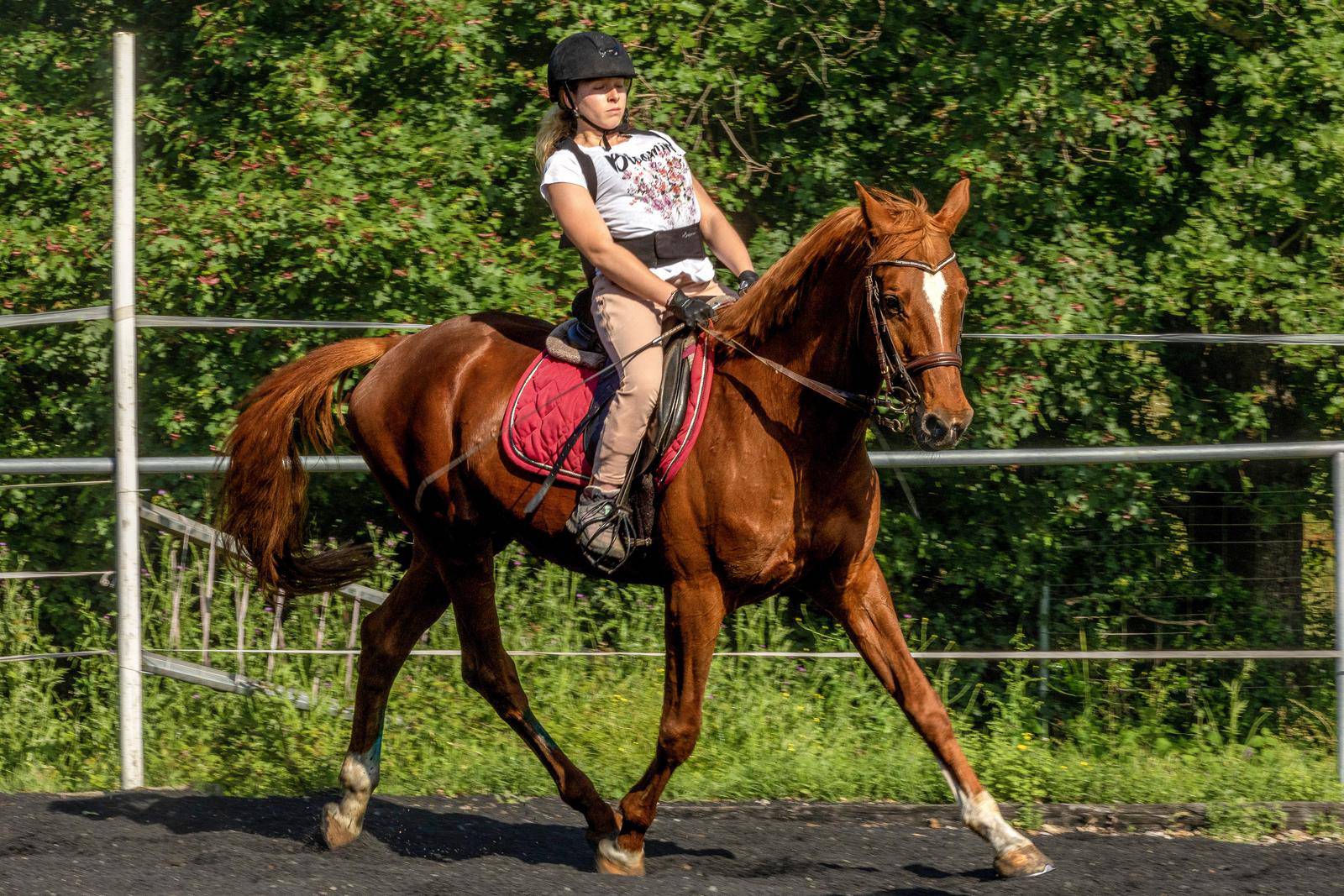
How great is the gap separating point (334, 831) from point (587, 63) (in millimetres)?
2717

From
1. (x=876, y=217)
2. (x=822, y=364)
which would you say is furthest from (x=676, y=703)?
(x=876, y=217)

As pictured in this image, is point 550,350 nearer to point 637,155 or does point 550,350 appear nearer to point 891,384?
point 637,155

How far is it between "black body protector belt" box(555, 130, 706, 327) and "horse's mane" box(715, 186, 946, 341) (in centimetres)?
27

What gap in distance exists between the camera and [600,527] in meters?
4.65

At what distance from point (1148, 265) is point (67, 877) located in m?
5.77

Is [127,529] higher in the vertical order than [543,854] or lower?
higher

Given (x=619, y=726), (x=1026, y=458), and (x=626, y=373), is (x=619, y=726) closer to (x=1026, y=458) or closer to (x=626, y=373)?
(x=1026, y=458)

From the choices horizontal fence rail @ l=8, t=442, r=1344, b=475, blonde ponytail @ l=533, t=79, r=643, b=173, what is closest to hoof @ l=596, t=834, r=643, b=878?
horizontal fence rail @ l=8, t=442, r=1344, b=475

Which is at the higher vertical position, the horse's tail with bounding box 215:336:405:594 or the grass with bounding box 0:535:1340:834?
the horse's tail with bounding box 215:336:405:594

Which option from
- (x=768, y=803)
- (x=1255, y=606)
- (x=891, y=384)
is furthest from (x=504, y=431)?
(x=1255, y=606)

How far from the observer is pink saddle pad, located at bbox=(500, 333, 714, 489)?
4.70 m

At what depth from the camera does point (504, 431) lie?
5000 millimetres

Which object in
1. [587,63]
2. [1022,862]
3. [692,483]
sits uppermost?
[587,63]

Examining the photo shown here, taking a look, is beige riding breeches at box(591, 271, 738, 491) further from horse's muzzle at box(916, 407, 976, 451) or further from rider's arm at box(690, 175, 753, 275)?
horse's muzzle at box(916, 407, 976, 451)
